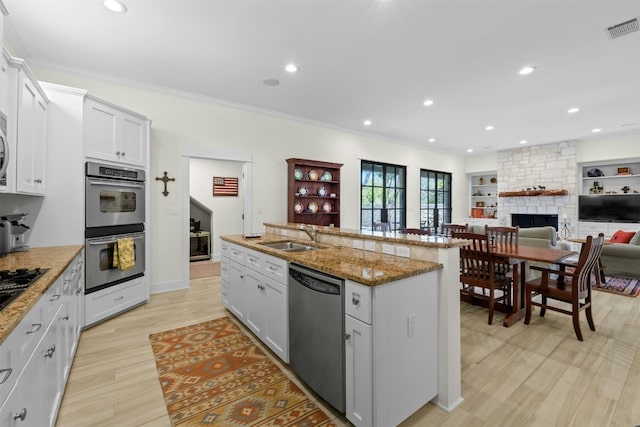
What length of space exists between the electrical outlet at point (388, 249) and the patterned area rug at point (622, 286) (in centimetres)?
417

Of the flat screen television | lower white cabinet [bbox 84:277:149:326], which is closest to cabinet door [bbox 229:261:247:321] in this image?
lower white cabinet [bbox 84:277:149:326]

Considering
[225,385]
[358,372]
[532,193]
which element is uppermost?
[532,193]

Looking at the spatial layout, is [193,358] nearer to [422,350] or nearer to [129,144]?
[422,350]

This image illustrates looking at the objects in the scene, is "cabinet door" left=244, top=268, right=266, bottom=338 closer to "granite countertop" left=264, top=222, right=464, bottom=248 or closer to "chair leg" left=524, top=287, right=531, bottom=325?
"granite countertop" left=264, top=222, right=464, bottom=248

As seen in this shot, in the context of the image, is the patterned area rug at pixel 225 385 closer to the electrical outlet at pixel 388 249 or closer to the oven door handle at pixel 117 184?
the electrical outlet at pixel 388 249

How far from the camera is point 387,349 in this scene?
5.20ft

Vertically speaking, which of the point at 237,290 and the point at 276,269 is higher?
the point at 276,269

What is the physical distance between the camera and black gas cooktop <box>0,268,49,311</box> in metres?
1.30

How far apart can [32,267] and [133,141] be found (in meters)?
2.07

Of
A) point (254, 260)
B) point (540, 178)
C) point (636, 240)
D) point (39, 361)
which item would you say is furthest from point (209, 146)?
point (540, 178)

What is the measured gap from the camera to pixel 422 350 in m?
1.79

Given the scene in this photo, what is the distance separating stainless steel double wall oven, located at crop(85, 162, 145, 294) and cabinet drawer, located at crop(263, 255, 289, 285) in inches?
76.2

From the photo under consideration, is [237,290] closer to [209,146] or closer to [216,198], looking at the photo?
[209,146]

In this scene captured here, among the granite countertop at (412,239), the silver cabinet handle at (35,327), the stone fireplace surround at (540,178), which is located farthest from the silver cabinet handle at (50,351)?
the stone fireplace surround at (540,178)
